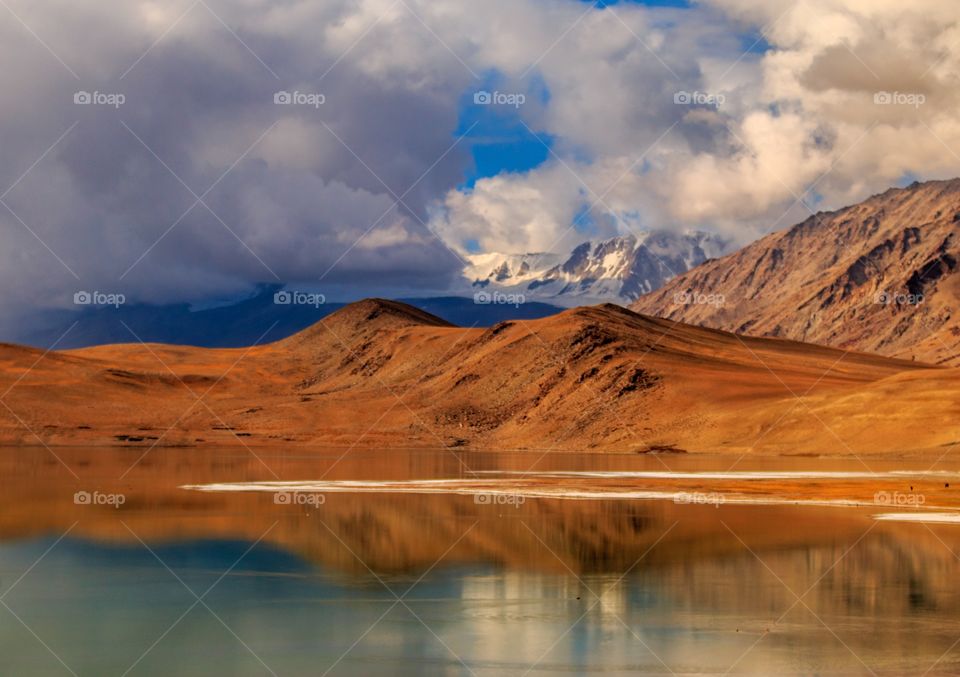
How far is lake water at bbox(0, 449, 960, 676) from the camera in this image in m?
27.1

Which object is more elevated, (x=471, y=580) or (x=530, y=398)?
(x=530, y=398)

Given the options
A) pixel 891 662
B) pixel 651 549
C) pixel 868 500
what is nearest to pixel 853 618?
pixel 891 662

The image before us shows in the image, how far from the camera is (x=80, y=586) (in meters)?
35.6

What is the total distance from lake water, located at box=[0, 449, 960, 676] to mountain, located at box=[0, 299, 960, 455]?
4876 cm

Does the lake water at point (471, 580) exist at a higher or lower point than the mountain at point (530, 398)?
lower

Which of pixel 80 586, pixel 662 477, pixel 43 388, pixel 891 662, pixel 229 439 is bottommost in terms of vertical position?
pixel 891 662

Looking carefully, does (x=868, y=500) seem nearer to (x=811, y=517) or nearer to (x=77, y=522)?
(x=811, y=517)

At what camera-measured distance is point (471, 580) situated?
36.8m

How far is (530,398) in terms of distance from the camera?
464ft

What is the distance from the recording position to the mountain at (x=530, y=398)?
4560 inches

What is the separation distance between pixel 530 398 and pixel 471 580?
104771 mm

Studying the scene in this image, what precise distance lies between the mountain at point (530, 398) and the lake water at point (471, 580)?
4876 cm

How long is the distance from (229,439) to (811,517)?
8921cm

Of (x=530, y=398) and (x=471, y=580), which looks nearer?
(x=471, y=580)
